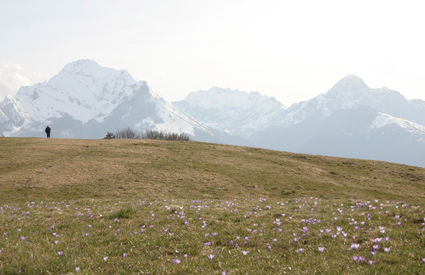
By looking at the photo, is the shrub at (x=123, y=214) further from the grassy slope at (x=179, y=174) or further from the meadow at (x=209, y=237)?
the grassy slope at (x=179, y=174)

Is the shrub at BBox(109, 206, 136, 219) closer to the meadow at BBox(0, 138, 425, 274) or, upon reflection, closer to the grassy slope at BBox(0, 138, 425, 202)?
the meadow at BBox(0, 138, 425, 274)

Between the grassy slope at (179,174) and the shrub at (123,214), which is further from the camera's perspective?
the grassy slope at (179,174)

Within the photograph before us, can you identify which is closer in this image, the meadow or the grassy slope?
the meadow

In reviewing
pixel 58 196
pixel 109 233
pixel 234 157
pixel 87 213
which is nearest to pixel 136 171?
pixel 58 196

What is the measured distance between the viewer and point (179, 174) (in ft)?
137

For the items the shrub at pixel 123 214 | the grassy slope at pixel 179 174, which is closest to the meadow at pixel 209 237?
the shrub at pixel 123 214

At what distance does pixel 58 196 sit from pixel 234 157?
3309cm

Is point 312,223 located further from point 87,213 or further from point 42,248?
point 87,213

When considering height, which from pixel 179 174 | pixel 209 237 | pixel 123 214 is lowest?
pixel 179 174

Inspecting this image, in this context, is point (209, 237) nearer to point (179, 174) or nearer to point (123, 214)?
point (123, 214)

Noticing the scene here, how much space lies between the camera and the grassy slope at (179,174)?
34.0 m

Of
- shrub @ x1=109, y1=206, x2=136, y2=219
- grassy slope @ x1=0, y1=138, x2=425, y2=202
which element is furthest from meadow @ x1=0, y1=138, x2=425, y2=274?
grassy slope @ x1=0, y1=138, x2=425, y2=202

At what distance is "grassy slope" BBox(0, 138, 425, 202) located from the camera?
33969mm

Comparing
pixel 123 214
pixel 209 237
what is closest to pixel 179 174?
pixel 123 214
